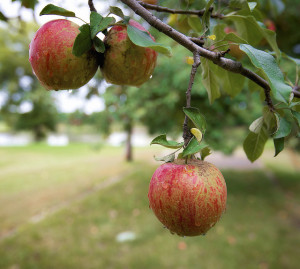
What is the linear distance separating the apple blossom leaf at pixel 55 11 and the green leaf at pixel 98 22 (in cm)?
7

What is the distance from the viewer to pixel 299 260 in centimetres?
360

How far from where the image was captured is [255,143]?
34.8 inches

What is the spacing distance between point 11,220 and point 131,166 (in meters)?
4.96

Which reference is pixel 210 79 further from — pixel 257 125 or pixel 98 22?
pixel 98 22

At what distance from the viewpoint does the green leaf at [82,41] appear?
642 mm

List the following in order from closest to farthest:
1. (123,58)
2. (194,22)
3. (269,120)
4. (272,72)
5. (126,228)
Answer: (272,72), (123,58), (269,120), (194,22), (126,228)

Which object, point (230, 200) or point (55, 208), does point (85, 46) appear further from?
point (230, 200)

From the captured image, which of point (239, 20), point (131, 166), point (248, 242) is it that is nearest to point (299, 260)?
point (248, 242)

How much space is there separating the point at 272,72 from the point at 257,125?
258mm

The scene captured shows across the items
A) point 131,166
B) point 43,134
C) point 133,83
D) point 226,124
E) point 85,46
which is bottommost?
point 43,134

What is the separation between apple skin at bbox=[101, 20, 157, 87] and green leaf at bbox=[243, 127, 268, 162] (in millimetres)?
361

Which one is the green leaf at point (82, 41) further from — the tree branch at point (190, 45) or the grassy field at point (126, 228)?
the grassy field at point (126, 228)

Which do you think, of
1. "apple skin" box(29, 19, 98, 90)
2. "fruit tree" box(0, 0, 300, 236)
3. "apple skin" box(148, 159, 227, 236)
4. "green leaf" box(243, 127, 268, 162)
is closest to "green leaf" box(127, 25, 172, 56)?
"fruit tree" box(0, 0, 300, 236)

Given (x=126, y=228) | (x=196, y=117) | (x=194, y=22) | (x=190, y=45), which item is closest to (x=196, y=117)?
(x=196, y=117)
